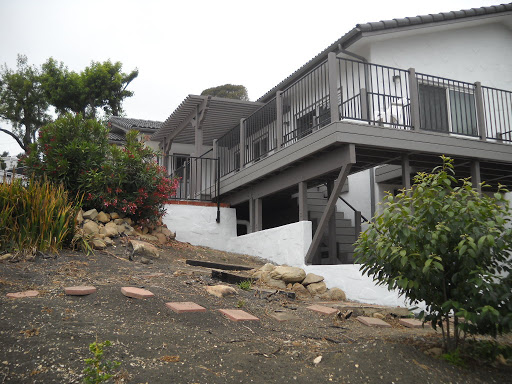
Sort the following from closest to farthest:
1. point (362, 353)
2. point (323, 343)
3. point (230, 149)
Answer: point (362, 353) < point (323, 343) < point (230, 149)

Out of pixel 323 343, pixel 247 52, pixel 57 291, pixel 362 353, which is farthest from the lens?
pixel 247 52

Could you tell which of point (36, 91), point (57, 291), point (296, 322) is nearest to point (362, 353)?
point (296, 322)

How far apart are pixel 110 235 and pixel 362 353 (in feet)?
18.0

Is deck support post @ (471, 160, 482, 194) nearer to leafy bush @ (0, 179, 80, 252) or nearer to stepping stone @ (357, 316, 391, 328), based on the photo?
stepping stone @ (357, 316, 391, 328)

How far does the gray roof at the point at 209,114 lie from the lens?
39.3 feet

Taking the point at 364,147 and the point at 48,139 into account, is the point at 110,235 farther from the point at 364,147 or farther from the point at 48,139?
the point at 364,147

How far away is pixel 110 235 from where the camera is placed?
7996 mm

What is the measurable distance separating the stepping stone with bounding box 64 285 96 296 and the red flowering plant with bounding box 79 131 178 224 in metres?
4.13

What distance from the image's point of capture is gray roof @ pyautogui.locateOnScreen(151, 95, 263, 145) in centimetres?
1197

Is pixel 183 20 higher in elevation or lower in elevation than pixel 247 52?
lower

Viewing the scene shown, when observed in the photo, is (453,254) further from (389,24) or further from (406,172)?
(389,24)

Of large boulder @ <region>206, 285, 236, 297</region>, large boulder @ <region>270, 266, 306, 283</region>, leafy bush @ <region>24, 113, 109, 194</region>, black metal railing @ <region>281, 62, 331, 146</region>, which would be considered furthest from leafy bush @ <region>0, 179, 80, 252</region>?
black metal railing @ <region>281, 62, 331, 146</region>

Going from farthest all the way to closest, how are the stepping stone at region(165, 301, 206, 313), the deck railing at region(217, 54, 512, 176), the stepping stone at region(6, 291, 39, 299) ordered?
the deck railing at region(217, 54, 512, 176)
the stepping stone at region(165, 301, 206, 313)
the stepping stone at region(6, 291, 39, 299)

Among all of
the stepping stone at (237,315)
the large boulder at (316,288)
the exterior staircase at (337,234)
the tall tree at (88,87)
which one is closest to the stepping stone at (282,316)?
the stepping stone at (237,315)
